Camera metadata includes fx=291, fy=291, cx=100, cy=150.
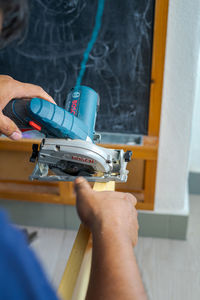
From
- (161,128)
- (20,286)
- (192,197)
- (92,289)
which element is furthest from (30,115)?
(192,197)

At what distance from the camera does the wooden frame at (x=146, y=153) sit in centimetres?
134

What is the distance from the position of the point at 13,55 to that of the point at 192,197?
1607 millimetres

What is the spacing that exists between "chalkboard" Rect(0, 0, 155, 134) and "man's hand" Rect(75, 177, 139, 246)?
89 cm

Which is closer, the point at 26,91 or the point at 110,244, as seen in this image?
the point at 110,244

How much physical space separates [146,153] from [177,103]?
304mm

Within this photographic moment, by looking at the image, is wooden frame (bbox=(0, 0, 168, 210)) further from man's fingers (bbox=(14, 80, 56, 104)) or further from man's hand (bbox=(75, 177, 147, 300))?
man's hand (bbox=(75, 177, 147, 300))

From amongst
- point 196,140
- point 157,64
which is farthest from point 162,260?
point 157,64

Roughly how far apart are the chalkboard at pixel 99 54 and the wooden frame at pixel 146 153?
0.04 metres

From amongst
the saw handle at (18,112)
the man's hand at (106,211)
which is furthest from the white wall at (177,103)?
the man's hand at (106,211)

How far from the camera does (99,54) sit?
1425 millimetres

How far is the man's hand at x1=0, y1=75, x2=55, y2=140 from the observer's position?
812 mm

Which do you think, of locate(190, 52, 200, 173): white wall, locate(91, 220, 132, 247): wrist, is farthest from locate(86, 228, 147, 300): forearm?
locate(190, 52, 200, 173): white wall

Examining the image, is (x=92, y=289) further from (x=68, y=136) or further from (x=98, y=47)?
(x=98, y=47)

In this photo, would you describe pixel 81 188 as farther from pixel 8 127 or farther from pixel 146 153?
pixel 146 153
